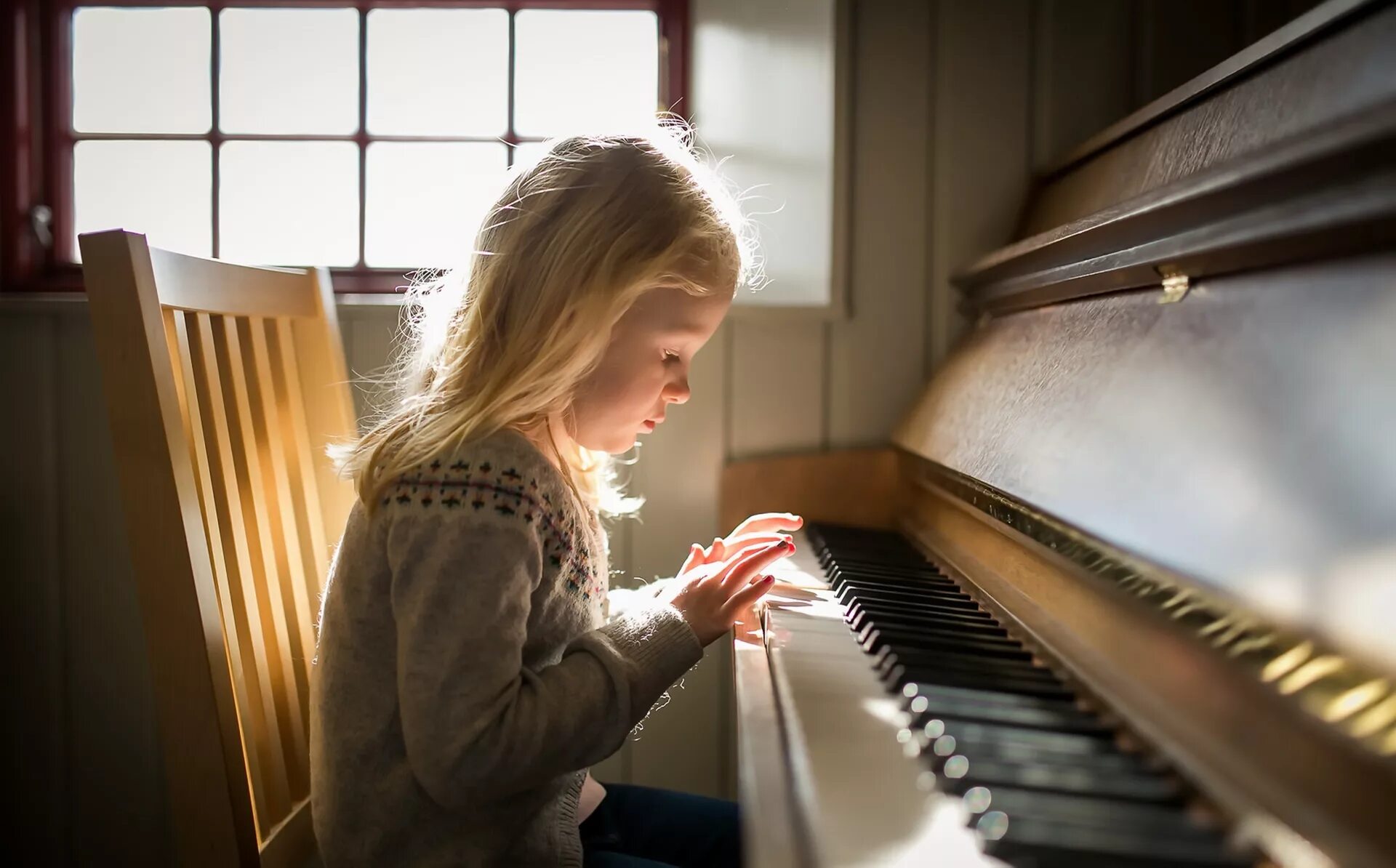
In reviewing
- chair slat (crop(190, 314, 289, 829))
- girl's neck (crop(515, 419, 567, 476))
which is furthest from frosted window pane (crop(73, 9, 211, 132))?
girl's neck (crop(515, 419, 567, 476))

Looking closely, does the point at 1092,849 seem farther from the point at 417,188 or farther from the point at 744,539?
the point at 417,188

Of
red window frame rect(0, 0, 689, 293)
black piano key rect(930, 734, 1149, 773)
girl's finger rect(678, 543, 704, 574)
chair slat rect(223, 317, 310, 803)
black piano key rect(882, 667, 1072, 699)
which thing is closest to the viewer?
black piano key rect(930, 734, 1149, 773)

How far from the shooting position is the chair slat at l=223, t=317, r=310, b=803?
3.08 feet

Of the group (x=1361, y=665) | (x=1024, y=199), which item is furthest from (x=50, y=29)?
(x=1361, y=665)

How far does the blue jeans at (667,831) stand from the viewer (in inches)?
37.9

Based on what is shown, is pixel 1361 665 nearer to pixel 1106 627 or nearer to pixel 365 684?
pixel 1106 627

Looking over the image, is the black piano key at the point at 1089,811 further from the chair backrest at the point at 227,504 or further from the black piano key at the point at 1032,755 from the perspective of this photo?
the chair backrest at the point at 227,504

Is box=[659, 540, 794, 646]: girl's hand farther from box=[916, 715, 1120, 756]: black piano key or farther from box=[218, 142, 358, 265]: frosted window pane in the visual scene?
box=[218, 142, 358, 265]: frosted window pane

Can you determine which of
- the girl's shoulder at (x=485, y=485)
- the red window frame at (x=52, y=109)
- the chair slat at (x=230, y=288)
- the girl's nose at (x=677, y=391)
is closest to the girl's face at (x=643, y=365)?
the girl's nose at (x=677, y=391)

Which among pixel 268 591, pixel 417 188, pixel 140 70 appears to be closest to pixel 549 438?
pixel 268 591

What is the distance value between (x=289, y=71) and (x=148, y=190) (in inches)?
12.7

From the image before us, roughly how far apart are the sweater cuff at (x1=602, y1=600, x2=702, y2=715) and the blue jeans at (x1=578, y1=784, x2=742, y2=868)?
0.25 metres

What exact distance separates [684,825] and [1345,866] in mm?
718

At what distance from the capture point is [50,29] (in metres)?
1.62
